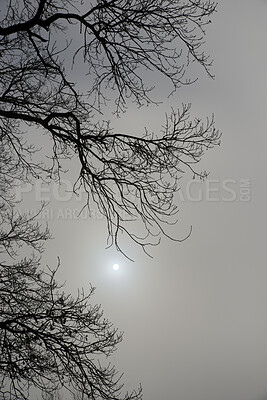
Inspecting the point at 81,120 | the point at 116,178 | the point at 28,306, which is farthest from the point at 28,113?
the point at 28,306

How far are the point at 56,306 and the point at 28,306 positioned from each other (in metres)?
0.60

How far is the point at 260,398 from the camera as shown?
94875 millimetres

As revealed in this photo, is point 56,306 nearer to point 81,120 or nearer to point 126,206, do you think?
point 126,206

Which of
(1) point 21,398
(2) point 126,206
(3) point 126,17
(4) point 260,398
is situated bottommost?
(1) point 21,398

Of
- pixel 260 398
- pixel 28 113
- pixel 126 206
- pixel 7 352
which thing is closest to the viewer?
pixel 7 352

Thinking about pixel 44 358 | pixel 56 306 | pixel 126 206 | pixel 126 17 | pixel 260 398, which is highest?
pixel 260 398

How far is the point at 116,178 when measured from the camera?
5555 millimetres

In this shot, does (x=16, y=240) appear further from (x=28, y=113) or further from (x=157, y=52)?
(x=157, y=52)

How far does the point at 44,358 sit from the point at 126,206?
1.79 meters

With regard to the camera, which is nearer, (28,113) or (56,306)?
(56,306)

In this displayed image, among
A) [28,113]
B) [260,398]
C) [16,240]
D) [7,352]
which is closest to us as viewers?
[7,352]

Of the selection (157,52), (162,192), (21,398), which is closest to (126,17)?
(157,52)

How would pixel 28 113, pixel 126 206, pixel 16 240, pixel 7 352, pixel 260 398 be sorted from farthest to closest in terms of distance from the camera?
1. pixel 260 398
2. pixel 16 240
3. pixel 28 113
4. pixel 126 206
5. pixel 7 352

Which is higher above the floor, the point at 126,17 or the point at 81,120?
the point at 126,17
